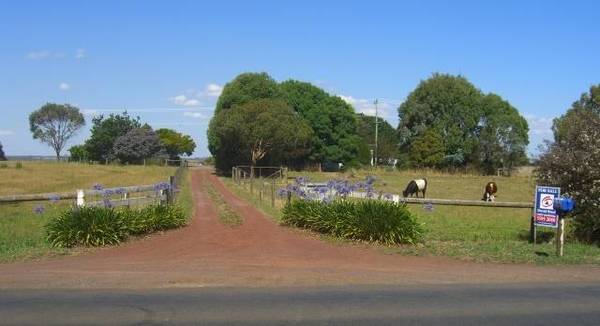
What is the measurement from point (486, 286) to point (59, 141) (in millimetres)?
139479

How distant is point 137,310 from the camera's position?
8281 mm

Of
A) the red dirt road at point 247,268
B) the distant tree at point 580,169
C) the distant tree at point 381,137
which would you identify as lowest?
the red dirt road at point 247,268

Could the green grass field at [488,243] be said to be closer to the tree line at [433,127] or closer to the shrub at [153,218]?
the shrub at [153,218]

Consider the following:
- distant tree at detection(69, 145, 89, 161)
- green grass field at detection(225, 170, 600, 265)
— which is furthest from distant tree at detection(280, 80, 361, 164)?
distant tree at detection(69, 145, 89, 161)

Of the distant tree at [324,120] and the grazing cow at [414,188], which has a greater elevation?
the distant tree at [324,120]

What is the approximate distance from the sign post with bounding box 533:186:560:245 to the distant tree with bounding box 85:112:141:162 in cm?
10866

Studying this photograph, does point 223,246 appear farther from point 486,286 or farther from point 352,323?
point 352,323

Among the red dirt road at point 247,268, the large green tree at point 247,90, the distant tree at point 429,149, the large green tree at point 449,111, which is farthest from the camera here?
the large green tree at point 449,111

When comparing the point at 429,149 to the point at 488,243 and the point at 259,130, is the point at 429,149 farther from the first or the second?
the point at 488,243

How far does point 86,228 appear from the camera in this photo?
1455cm

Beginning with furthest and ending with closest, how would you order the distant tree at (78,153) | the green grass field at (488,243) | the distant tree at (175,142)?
the distant tree at (175,142), the distant tree at (78,153), the green grass field at (488,243)

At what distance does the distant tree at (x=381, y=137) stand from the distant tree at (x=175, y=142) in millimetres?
40985

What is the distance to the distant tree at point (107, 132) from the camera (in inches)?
Result: 4601

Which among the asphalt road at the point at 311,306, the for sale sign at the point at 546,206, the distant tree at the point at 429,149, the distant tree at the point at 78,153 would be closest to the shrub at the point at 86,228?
the asphalt road at the point at 311,306
